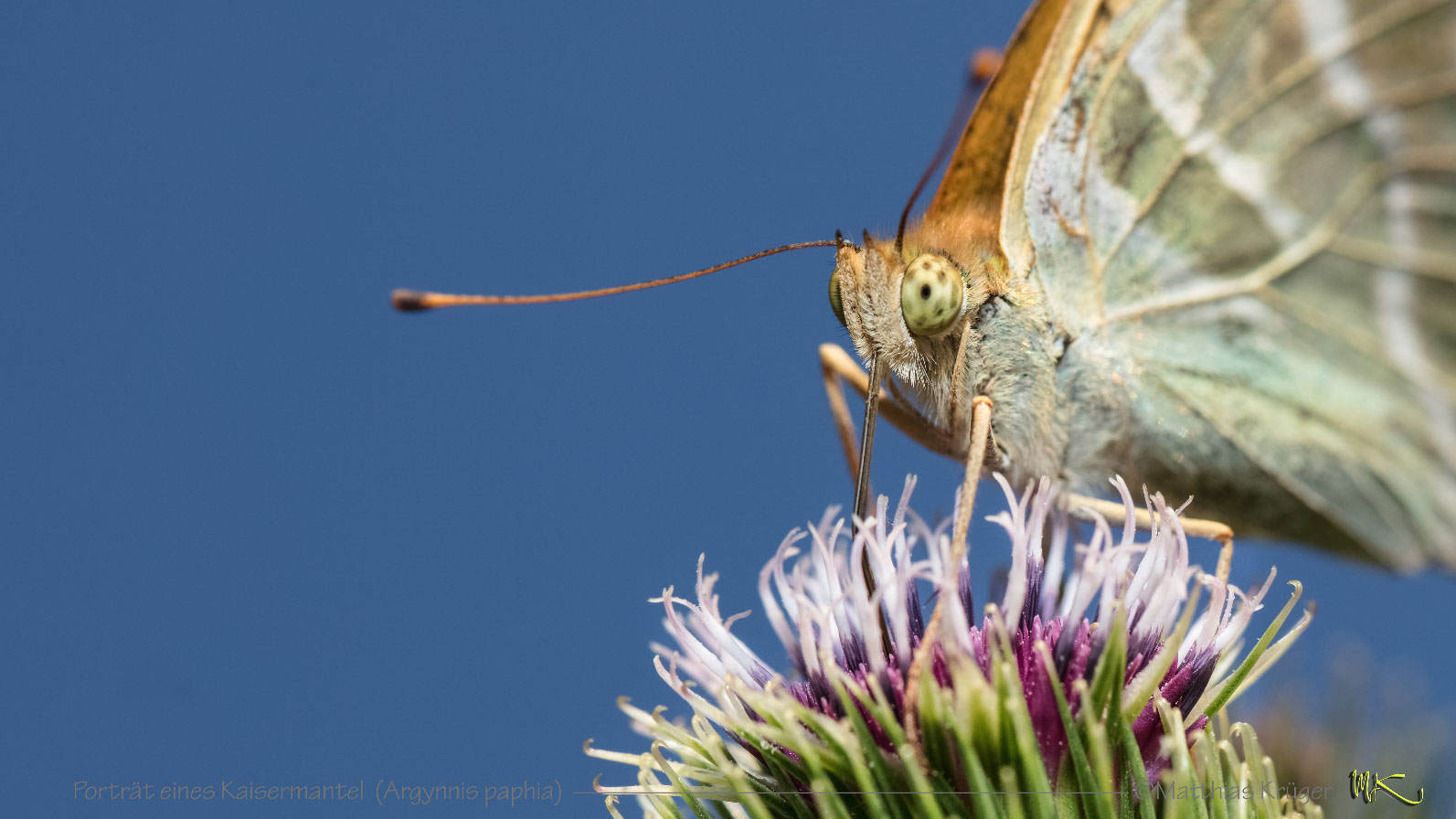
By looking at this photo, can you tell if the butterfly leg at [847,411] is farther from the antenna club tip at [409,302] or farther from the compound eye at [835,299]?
the antenna club tip at [409,302]

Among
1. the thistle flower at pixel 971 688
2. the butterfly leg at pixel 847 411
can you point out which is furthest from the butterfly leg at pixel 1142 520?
the butterfly leg at pixel 847 411

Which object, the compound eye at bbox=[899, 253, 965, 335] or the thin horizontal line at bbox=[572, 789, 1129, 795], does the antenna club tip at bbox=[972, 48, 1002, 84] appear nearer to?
the compound eye at bbox=[899, 253, 965, 335]

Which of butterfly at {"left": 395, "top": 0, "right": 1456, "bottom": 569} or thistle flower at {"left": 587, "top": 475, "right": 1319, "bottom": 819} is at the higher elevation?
butterfly at {"left": 395, "top": 0, "right": 1456, "bottom": 569}

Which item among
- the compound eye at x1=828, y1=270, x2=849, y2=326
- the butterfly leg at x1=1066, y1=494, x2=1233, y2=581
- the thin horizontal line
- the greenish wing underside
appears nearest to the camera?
the thin horizontal line

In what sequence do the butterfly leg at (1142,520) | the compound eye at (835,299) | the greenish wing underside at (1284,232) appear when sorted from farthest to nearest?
the compound eye at (835,299)
the butterfly leg at (1142,520)
the greenish wing underside at (1284,232)

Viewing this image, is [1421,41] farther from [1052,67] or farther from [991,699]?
[991,699]
